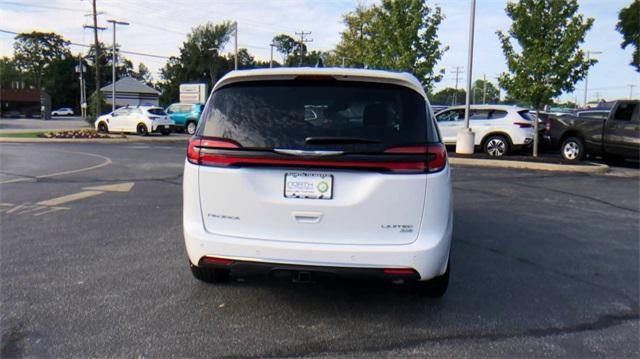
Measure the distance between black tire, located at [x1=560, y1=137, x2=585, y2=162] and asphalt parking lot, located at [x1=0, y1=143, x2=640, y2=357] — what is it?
9101 mm

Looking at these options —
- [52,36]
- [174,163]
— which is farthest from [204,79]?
[174,163]

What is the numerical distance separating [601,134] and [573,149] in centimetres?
98

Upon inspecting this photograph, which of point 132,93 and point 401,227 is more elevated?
point 132,93

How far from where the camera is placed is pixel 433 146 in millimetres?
3436

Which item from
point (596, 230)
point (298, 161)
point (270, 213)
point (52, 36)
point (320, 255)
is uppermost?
point (52, 36)

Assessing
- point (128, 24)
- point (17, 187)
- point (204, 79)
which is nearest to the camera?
point (17, 187)

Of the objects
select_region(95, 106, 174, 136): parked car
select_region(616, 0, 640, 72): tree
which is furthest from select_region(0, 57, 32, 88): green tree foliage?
select_region(616, 0, 640, 72): tree

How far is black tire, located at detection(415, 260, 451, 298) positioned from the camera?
4.01m

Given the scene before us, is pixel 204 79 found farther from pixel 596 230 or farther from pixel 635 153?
pixel 596 230

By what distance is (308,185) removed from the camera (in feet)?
11.1

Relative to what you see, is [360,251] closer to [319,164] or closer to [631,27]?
[319,164]

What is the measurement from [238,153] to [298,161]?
0.42 m

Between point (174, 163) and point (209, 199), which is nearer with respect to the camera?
point (209, 199)

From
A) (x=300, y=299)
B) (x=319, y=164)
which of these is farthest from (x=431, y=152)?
(x=300, y=299)
